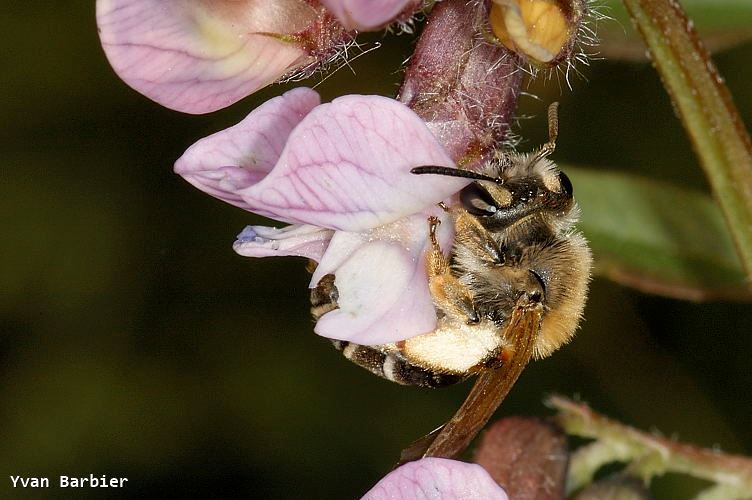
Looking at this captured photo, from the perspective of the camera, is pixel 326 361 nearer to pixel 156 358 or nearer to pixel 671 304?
pixel 156 358

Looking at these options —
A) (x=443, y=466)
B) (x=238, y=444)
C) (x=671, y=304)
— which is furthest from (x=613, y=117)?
(x=443, y=466)

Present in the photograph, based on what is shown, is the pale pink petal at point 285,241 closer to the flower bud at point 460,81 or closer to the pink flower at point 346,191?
the pink flower at point 346,191

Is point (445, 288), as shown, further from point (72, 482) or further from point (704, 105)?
point (72, 482)

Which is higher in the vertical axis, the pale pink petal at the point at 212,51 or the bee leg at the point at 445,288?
the pale pink petal at the point at 212,51

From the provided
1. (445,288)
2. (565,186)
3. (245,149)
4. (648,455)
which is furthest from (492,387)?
(648,455)

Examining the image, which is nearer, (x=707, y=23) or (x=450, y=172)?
(x=450, y=172)

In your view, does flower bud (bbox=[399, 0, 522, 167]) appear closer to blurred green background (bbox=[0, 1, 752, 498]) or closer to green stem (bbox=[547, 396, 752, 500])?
green stem (bbox=[547, 396, 752, 500])

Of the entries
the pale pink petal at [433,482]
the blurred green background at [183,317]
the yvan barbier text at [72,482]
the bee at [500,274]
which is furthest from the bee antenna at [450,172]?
the yvan barbier text at [72,482]
